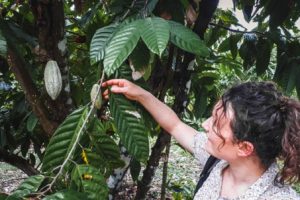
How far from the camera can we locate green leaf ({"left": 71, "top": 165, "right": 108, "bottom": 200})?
623mm

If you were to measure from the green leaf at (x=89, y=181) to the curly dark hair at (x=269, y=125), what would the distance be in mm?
405

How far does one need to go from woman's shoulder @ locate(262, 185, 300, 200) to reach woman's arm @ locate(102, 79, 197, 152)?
32cm

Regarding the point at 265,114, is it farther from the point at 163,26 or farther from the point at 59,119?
the point at 59,119

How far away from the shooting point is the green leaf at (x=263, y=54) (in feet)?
4.80

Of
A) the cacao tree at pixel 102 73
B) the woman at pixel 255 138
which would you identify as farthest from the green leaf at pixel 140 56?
the woman at pixel 255 138

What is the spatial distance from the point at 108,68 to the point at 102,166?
20 centimetres

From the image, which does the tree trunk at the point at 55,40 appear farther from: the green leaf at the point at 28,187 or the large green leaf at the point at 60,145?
the green leaf at the point at 28,187

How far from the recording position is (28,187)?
0.59 metres

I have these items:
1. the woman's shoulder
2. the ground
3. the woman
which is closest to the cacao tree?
the woman

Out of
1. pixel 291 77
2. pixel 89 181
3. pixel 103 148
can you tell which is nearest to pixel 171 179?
pixel 291 77

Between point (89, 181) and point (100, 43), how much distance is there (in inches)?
Result: 10.2

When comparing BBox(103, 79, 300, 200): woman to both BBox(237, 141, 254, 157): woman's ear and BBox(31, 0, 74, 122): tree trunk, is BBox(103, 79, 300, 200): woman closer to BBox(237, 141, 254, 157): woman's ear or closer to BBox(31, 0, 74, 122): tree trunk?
BBox(237, 141, 254, 157): woman's ear

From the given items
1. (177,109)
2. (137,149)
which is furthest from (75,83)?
(137,149)

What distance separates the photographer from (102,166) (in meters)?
0.75
